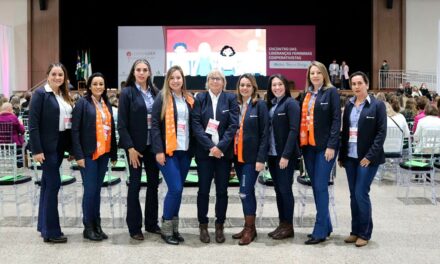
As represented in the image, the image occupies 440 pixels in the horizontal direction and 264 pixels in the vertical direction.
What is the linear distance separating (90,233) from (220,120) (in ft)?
4.75

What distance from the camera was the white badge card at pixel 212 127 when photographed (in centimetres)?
402

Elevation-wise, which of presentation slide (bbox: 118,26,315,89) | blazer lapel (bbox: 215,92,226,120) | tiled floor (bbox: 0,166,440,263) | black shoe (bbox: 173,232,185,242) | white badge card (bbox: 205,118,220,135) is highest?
presentation slide (bbox: 118,26,315,89)

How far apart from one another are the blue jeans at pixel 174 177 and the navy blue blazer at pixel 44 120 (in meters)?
0.89

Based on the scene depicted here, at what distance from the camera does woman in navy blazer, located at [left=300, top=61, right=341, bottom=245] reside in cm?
398

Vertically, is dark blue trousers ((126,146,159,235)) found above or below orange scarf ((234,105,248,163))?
below

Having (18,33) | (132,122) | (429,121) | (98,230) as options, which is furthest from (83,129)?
(18,33)

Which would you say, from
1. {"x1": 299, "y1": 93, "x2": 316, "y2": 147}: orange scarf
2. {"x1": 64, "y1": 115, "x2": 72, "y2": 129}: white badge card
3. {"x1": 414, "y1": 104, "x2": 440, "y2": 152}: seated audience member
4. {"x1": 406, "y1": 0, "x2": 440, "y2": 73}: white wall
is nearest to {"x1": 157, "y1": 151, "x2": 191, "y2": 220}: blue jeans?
{"x1": 64, "y1": 115, "x2": 72, "y2": 129}: white badge card

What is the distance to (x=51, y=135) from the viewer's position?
399 cm

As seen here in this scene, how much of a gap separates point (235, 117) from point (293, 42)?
50.0 feet

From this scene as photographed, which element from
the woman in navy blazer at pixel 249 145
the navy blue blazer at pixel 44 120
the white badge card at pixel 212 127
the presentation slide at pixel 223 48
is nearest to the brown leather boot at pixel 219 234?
the woman in navy blazer at pixel 249 145

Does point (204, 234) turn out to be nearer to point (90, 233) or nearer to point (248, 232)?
point (248, 232)

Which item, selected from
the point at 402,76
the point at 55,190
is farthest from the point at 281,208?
the point at 402,76

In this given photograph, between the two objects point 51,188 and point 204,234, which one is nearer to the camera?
point 51,188

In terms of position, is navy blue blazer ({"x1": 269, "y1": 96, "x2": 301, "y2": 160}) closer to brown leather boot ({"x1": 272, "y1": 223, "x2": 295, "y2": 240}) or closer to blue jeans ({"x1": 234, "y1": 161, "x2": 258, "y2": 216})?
blue jeans ({"x1": 234, "y1": 161, "x2": 258, "y2": 216})
